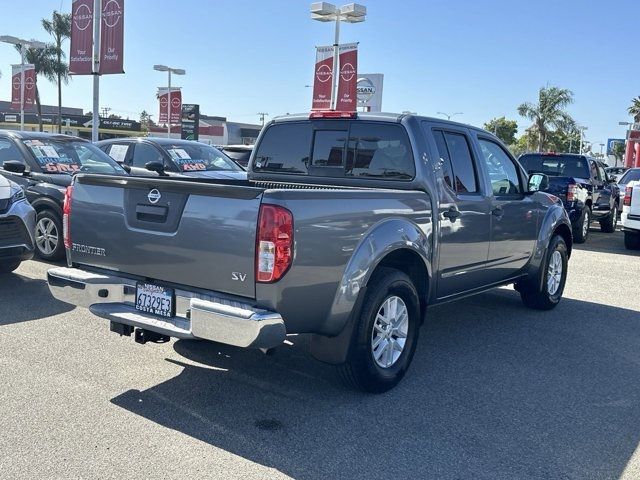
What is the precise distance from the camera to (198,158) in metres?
11.6

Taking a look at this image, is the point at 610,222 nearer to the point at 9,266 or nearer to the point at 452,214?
the point at 452,214

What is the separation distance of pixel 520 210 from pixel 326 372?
9.10 feet

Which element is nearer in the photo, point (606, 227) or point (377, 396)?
point (377, 396)

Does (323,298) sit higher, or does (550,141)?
(550,141)

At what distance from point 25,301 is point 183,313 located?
3.41m

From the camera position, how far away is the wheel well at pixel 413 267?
15.4 ft

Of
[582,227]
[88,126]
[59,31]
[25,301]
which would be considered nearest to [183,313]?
[25,301]

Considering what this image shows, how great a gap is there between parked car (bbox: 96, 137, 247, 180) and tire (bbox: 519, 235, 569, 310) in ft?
18.1

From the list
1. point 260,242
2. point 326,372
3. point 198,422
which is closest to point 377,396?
point 326,372

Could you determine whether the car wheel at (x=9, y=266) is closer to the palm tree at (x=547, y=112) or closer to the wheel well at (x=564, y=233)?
the wheel well at (x=564, y=233)

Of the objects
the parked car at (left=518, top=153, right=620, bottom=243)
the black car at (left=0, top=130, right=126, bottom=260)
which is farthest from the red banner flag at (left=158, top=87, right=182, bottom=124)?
the black car at (left=0, top=130, right=126, bottom=260)

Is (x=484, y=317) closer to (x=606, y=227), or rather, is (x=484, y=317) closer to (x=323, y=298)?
(x=323, y=298)

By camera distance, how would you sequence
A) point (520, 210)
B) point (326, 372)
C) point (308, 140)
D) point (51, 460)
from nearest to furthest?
point (51, 460)
point (326, 372)
point (308, 140)
point (520, 210)

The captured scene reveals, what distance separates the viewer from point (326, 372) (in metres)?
4.89
